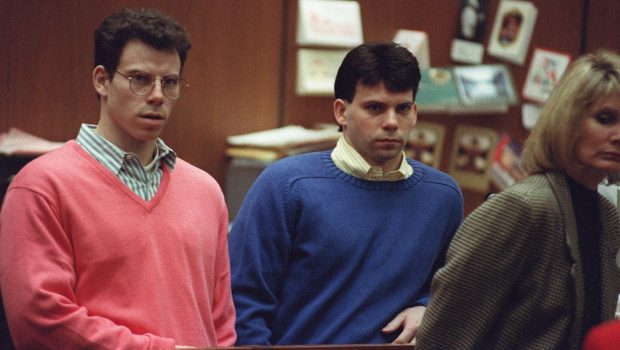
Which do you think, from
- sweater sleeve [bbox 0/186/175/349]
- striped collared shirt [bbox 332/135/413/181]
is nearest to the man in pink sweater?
sweater sleeve [bbox 0/186/175/349]

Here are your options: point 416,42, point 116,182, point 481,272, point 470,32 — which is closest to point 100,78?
point 116,182

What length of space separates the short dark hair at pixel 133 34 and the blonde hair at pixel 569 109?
30.0 inches

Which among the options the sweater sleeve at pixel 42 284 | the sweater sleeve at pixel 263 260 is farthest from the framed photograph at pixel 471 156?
the sweater sleeve at pixel 42 284

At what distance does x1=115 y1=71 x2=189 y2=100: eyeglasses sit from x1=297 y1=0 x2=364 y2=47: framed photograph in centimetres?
163

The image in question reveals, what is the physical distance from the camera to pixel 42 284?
176 centimetres

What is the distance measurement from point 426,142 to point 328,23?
2.36 feet

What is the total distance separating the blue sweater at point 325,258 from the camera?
217 cm

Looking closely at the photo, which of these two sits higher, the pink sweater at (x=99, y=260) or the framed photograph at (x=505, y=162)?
the pink sweater at (x=99, y=260)

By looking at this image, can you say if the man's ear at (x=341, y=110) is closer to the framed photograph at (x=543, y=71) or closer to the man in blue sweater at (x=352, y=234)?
the man in blue sweater at (x=352, y=234)

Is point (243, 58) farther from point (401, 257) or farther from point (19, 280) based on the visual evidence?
point (19, 280)

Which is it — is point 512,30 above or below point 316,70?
above

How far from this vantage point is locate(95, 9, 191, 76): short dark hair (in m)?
2.00

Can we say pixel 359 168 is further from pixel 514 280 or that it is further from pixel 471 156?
pixel 471 156

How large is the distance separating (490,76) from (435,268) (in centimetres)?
202
